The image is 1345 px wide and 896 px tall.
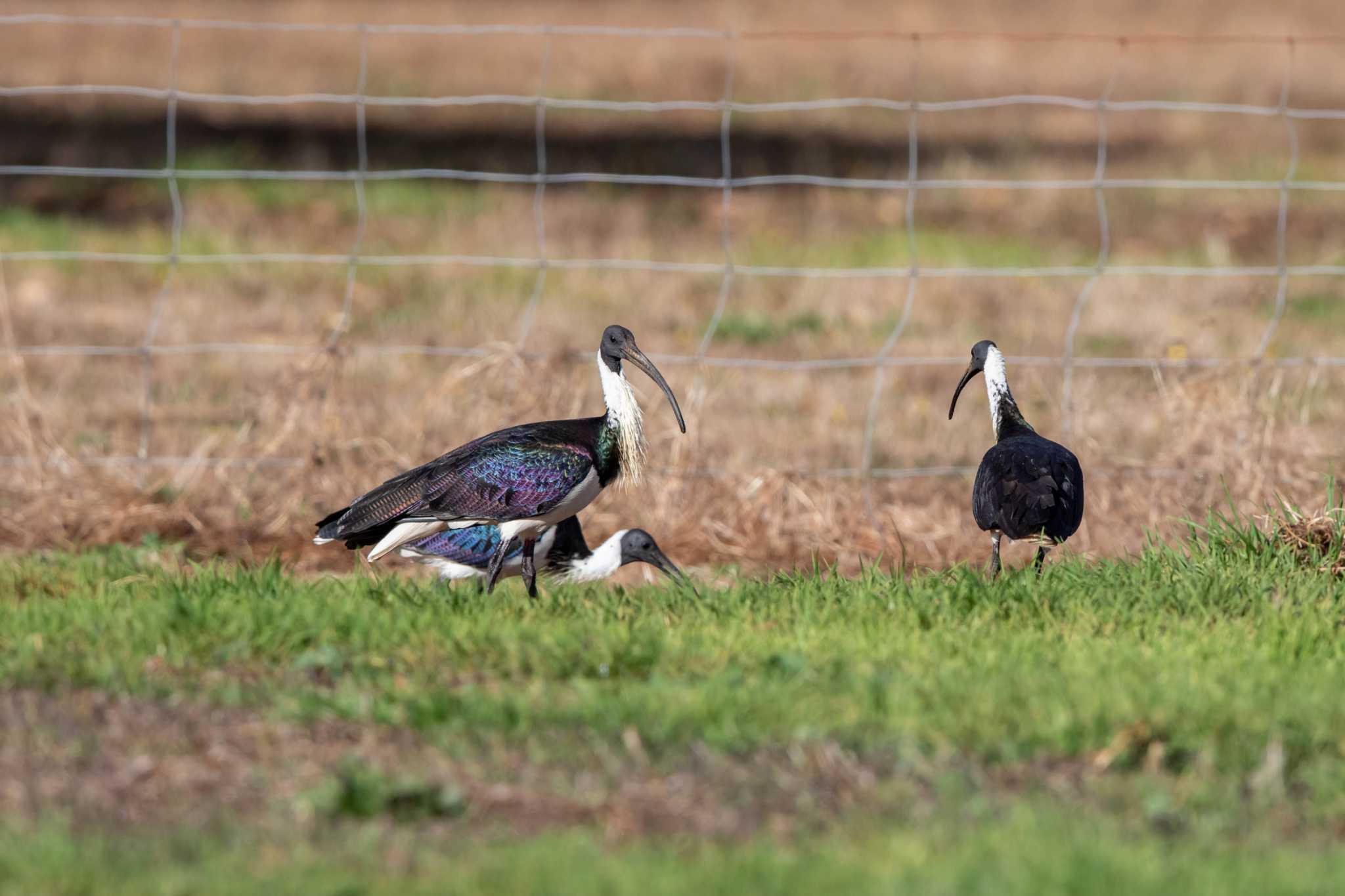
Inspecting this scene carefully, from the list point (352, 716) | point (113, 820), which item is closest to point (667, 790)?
point (352, 716)

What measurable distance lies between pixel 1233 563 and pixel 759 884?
3.09 meters

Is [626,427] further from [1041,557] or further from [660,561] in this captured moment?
[1041,557]

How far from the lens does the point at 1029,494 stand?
22.4 feet

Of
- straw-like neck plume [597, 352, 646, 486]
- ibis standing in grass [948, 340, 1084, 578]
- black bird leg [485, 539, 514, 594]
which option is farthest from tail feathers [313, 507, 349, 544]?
ibis standing in grass [948, 340, 1084, 578]

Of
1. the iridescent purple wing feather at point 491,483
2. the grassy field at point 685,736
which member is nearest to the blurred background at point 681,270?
the iridescent purple wing feather at point 491,483

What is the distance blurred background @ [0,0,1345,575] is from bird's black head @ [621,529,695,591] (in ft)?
1.80

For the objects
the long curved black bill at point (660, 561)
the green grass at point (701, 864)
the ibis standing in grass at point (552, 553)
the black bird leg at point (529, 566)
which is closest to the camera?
the green grass at point (701, 864)

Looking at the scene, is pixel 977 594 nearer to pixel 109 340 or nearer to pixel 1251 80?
pixel 109 340

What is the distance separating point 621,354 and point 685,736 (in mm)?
2760

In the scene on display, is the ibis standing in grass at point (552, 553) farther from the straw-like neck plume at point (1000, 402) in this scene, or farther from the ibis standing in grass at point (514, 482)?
the straw-like neck plume at point (1000, 402)

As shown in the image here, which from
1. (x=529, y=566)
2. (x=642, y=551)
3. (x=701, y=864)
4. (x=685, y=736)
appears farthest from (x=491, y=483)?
(x=701, y=864)

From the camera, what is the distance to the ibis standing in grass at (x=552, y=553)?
7590 millimetres

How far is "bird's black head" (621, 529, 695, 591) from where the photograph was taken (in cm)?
753

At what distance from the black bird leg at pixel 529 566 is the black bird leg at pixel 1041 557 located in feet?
6.11
